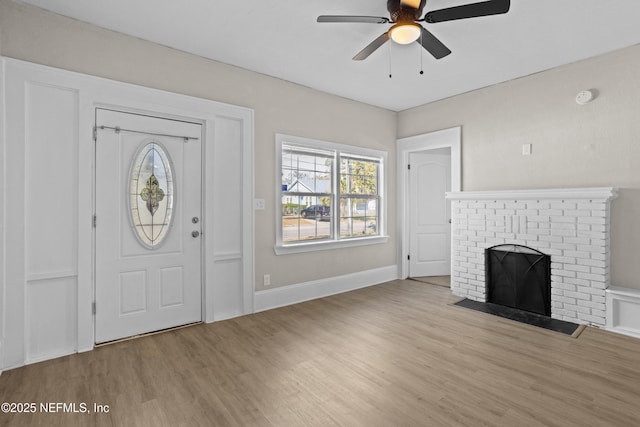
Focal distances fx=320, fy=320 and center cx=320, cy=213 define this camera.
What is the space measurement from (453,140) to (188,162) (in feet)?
12.0

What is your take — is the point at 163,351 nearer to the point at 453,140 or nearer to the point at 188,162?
the point at 188,162

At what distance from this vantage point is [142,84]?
305cm

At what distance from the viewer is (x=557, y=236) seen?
11.8ft

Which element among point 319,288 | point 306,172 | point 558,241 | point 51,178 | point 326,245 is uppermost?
point 306,172

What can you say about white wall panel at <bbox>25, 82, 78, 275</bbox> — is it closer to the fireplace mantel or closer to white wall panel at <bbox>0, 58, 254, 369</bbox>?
white wall panel at <bbox>0, 58, 254, 369</bbox>

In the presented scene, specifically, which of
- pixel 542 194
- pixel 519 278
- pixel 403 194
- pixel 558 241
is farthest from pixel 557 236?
pixel 403 194

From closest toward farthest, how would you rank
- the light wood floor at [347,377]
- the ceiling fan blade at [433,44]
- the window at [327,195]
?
the light wood floor at [347,377], the ceiling fan blade at [433,44], the window at [327,195]

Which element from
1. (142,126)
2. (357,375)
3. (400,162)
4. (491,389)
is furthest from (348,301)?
→ (142,126)

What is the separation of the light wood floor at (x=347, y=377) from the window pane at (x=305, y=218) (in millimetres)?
1225

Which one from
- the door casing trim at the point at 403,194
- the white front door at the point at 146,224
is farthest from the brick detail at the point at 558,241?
the white front door at the point at 146,224

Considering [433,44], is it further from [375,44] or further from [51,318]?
[51,318]

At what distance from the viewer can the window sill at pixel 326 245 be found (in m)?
4.04

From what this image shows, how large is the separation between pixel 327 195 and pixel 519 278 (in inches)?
104

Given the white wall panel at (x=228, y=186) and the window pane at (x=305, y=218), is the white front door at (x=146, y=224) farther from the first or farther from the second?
the window pane at (x=305, y=218)
